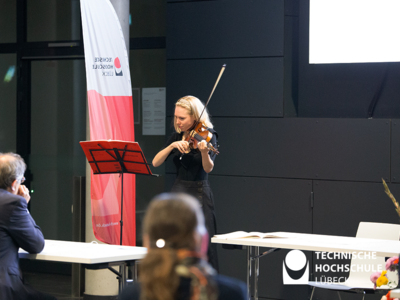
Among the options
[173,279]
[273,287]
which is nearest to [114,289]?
[273,287]

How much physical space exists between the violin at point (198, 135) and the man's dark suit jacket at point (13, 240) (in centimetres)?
131

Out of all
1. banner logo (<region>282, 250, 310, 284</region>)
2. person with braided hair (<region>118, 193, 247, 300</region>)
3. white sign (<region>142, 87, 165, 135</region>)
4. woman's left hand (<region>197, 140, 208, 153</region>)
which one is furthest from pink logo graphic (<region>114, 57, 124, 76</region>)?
person with braided hair (<region>118, 193, 247, 300</region>)

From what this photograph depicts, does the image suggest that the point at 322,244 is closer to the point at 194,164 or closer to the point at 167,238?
the point at 194,164

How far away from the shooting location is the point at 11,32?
253 inches

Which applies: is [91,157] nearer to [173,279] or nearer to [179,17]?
[179,17]

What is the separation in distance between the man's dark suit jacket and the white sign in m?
2.93

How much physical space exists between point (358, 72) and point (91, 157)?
2452 millimetres

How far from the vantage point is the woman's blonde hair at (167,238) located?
3.66 ft

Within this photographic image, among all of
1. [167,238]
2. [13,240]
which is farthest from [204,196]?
[167,238]

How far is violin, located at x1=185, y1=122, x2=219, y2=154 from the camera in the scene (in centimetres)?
378

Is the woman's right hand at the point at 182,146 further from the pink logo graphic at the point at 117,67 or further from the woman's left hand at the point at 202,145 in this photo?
the pink logo graphic at the point at 117,67

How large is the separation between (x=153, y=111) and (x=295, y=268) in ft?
7.32

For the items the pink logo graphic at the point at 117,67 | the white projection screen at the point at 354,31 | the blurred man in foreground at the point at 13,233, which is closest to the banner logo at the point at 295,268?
the white projection screen at the point at 354,31

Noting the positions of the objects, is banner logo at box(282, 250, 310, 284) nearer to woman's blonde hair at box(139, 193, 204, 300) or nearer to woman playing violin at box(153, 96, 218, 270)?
woman playing violin at box(153, 96, 218, 270)
